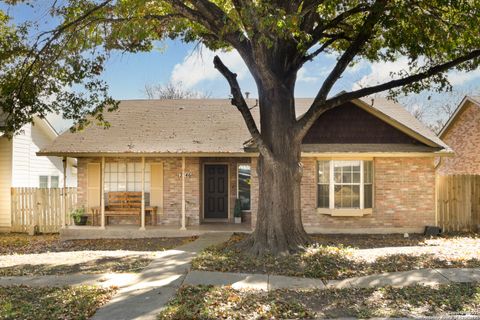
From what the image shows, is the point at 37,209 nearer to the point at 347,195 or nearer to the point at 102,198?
the point at 102,198

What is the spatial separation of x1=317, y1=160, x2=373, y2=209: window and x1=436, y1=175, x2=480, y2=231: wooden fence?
2909mm

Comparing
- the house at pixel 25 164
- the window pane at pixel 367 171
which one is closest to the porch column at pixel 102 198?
the house at pixel 25 164

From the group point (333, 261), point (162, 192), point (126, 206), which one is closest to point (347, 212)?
point (333, 261)

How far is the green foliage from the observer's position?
10.6 m

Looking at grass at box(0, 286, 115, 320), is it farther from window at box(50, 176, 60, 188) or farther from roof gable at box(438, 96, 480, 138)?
roof gable at box(438, 96, 480, 138)

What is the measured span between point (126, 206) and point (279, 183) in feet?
26.3

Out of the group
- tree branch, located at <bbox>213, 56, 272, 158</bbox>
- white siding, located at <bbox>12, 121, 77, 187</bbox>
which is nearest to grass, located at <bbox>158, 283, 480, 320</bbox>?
tree branch, located at <bbox>213, 56, 272, 158</bbox>

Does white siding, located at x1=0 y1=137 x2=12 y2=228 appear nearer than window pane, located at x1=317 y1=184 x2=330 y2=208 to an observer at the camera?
No

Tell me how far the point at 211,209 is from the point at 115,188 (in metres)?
3.85

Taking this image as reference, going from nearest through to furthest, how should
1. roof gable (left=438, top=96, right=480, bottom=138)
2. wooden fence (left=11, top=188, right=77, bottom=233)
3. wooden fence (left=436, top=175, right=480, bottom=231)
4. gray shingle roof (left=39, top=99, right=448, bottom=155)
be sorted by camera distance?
gray shingle roof (left=39, top=99, right=448, bottom=155) → wooden fence (left=436, top=175, right=480, bottom=231) → wooden fence (left=11, top=188, right=77, bottom=233) → roof gable (left=438, top=96, right=480, bottom=138)

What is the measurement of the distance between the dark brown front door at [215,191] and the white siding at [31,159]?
26.5 feet

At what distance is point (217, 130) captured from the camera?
17234 mm

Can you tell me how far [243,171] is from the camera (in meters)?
17.9

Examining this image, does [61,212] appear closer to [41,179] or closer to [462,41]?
[41,179]
